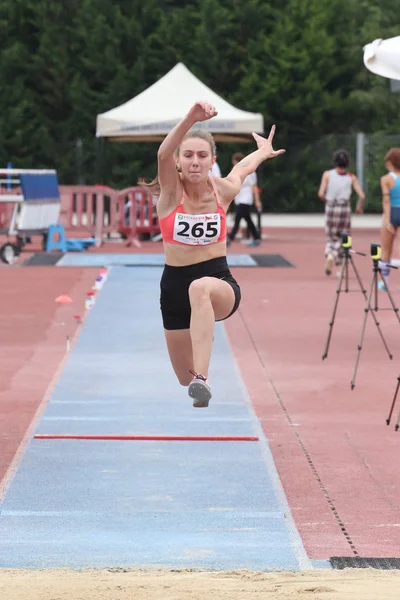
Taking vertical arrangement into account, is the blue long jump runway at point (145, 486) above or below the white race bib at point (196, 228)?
below

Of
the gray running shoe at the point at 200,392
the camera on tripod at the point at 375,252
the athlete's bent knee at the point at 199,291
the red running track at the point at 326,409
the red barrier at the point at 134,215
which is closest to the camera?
the red running track at the point at 326,409

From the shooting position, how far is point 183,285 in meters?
7.93

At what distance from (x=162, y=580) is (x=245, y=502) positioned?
1.67 m

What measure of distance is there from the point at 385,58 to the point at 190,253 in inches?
188

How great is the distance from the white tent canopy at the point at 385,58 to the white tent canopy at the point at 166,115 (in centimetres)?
1761

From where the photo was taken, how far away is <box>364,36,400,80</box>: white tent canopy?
12.0 metres

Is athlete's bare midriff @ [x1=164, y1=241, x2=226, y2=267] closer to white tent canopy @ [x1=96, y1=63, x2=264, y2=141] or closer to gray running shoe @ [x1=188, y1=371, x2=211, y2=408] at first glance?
gray running shoe @ [x1=188, y1=371, x2=211, y2=408]

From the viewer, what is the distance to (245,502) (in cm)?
755

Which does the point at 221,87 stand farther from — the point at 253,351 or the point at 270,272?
the point at 253,351

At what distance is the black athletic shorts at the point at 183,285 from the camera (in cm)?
788

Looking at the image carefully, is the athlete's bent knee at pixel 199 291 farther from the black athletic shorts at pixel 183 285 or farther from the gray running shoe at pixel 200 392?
the gray running shoe at pixel 200 392

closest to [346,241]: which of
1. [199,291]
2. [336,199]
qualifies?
[199,291]

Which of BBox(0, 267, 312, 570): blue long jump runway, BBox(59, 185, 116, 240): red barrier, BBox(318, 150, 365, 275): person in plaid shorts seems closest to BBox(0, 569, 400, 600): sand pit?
BBox(0, 267, 312, 570): blue long jump runway

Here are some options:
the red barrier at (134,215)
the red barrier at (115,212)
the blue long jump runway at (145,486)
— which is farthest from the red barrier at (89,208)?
the blue long jump runway at (145,486)
